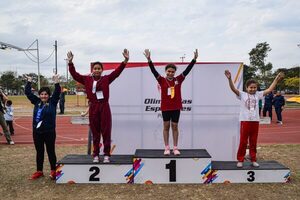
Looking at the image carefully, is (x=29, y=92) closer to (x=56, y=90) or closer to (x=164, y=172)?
(x=56, y=90)

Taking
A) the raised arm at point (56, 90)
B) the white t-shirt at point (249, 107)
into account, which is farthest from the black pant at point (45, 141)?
the white t-shirt at point (249, 107)

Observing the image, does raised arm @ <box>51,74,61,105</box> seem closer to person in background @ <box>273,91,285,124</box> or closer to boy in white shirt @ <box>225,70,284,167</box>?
boy in white shirt @ <box>225,70,284,167</box>

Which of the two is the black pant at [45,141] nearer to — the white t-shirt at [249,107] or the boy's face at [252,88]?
the white t-shirt at [249,107]

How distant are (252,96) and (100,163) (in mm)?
3211

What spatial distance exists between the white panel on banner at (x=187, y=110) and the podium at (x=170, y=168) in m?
1.59

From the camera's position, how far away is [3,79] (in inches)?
4035

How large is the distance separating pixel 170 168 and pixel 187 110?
6.25ft

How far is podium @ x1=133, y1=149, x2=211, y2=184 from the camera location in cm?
603

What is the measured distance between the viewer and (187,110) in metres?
7.56

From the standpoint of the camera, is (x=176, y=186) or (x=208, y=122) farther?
(x=208, y=122)

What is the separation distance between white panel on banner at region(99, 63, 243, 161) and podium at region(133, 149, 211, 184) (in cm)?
159

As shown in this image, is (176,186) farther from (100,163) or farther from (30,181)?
(30,181)

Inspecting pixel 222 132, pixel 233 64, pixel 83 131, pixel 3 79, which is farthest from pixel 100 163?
pixel 3 79

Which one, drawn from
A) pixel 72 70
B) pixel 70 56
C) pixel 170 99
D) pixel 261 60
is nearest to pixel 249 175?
pixel 170 99
